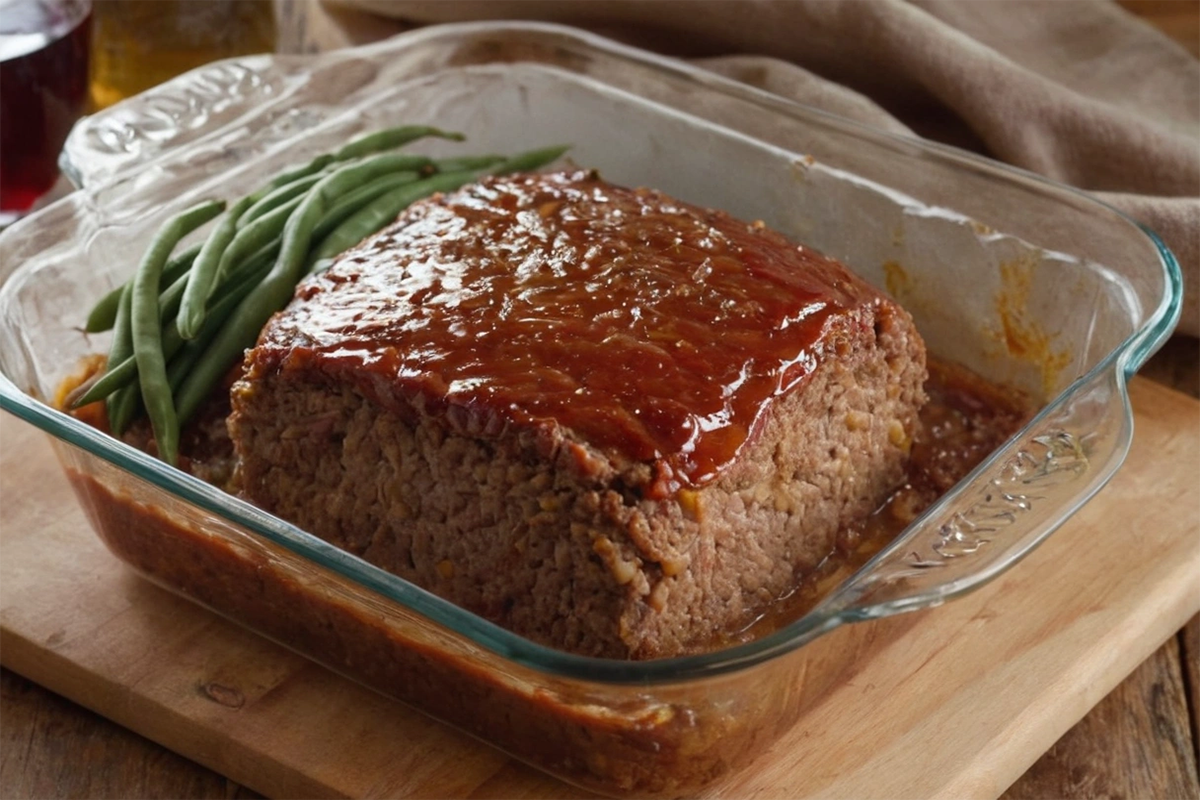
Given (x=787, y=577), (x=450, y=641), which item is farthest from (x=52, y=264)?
(x=787, y=577)

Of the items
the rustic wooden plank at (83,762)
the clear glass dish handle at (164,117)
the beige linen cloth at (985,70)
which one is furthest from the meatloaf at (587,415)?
the beige linen cloth at (985,70)

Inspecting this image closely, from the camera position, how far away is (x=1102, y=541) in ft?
13.3

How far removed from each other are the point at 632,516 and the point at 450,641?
0.44m

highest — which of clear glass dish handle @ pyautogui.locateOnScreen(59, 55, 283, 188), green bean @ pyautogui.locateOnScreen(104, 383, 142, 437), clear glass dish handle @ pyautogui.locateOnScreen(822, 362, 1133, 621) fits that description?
clear glass dish handle @ pyautogui.locateOnScreen(59, 55, 283, 188)

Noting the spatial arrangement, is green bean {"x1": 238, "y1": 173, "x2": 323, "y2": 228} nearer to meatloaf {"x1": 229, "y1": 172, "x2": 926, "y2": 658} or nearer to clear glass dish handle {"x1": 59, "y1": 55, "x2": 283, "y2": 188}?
clear glass dish handle {"x1": 59, "y1": 55, "x2": 283, "y2": 188}

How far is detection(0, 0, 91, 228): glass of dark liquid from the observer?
5.07 meters

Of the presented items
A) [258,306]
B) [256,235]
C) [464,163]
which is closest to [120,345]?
[258,306]

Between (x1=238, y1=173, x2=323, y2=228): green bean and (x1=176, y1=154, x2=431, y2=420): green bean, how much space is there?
0.39 ft

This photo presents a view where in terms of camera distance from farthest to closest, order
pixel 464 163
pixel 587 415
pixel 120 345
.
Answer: pixel 464 163 → pixel 120 345 → pixel 587 415

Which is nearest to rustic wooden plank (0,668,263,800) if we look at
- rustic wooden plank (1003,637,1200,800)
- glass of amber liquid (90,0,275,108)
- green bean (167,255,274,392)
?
green bean (167,255,274,392)

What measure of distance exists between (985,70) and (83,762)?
350 cm

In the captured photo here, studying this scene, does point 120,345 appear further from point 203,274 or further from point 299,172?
point 299,172

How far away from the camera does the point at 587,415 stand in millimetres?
3195

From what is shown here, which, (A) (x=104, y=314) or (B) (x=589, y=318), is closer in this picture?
(B) (x=589, y=318)
